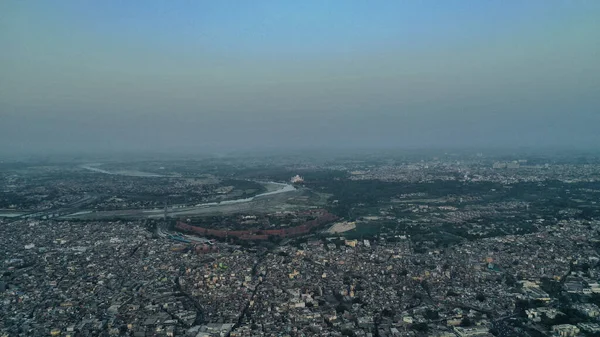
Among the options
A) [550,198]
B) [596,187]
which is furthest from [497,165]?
[550,198]

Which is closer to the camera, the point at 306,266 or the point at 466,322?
the point at 466,322

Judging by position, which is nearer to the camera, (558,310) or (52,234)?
(558,310)

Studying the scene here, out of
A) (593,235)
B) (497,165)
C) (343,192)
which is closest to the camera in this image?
(593,235)

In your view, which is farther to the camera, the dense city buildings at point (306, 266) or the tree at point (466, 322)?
the dense city buildings at point (306, 266)

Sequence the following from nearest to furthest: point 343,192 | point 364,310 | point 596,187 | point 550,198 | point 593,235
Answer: point 364,310 → point 593,235 → point 550,198 → point 596,187 → point 343,192

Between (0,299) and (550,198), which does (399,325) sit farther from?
(550,198)

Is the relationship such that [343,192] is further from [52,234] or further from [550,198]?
A: [52,234]

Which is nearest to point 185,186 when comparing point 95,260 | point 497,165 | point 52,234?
point 52,234

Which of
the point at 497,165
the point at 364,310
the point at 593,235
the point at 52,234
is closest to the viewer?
the point at 364,310

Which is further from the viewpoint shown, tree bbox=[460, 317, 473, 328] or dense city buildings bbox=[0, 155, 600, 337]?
dense city buildings bbox=[0, 155, 600, 337]
